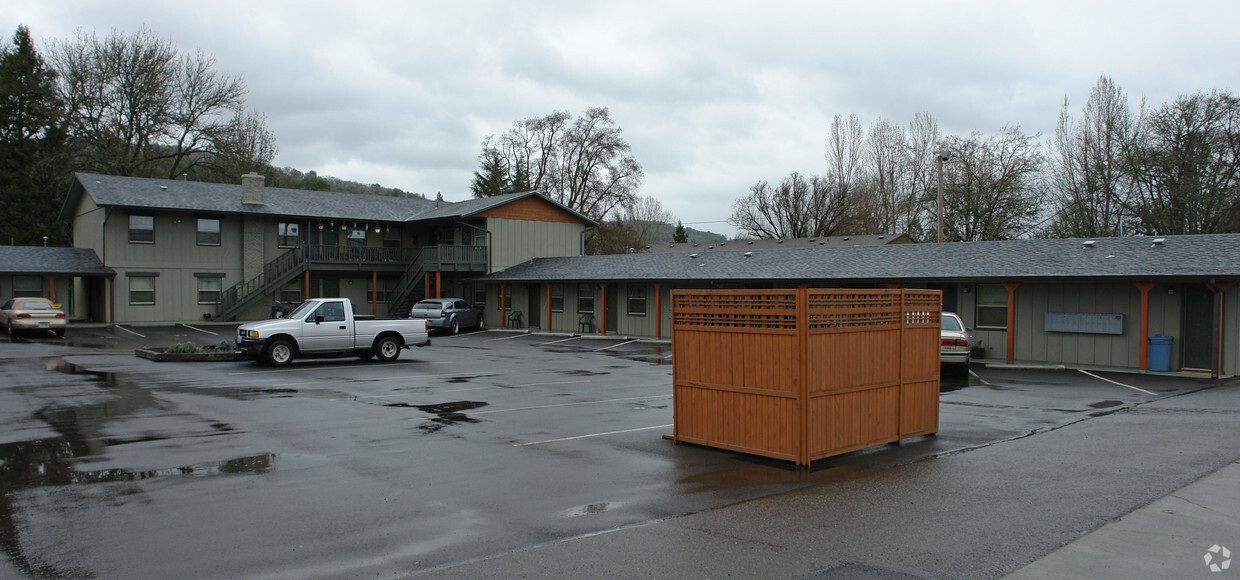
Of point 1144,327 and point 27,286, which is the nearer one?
point 1144,327

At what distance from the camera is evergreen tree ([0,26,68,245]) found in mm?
47906

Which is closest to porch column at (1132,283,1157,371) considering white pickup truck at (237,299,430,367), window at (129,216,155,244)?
white pickup truck at (237,299,430,367)

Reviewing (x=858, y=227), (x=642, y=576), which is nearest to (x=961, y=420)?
(x=642, y=576)

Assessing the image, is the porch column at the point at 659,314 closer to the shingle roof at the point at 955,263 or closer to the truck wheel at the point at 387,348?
the shingle roof at the point at 955,263

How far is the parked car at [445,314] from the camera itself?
35.1m

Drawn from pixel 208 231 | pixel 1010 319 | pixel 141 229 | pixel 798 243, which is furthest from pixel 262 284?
pixel 1010 319

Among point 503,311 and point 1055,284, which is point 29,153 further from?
point 1055,284

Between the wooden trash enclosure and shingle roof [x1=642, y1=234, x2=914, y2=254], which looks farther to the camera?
shingle roof [x1=642, y1=234, x2=914, y2=254]

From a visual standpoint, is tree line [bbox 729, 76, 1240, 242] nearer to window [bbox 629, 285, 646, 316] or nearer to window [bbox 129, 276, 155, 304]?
window [bbox 629, 285, 646, 316]

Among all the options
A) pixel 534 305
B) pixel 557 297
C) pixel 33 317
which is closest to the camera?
pixel 33 317

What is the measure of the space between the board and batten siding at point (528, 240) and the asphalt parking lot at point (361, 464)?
79.8ft

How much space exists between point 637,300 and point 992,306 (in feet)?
47.5

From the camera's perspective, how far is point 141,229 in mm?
36719

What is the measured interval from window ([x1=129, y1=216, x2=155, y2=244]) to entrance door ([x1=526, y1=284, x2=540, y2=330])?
1811cm
